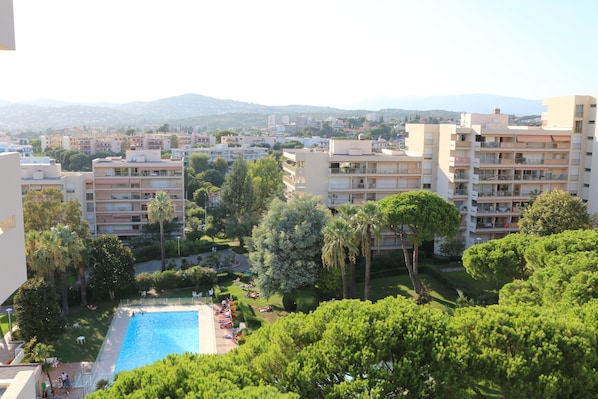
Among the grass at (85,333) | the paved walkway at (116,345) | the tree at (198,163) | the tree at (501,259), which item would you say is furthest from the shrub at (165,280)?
the tree at (198,163)

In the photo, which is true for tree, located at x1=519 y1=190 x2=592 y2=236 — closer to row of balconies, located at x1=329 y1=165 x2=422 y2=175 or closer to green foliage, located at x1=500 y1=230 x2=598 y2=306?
green foliage, located at x1=500 y1=230 x2=598 y2=306

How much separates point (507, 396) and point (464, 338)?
94.7 inches

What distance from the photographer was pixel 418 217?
138 feet

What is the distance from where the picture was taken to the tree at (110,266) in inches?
1710

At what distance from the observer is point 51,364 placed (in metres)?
29.3

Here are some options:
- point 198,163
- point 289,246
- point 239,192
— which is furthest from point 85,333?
point 198,163

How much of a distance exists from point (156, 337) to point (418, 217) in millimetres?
21444

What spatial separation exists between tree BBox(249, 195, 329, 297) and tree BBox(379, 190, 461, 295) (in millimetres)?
5407

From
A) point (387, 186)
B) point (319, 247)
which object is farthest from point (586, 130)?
point (319, 247)

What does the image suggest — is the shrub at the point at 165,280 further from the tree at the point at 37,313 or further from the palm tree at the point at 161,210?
the tree at the point at 37,313

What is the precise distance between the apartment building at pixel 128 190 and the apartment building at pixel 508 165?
99.4 feet

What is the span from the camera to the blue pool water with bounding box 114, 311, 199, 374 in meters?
35.0

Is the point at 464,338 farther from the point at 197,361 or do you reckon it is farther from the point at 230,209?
the point at 230,209

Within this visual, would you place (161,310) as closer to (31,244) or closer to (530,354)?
(31,244)
